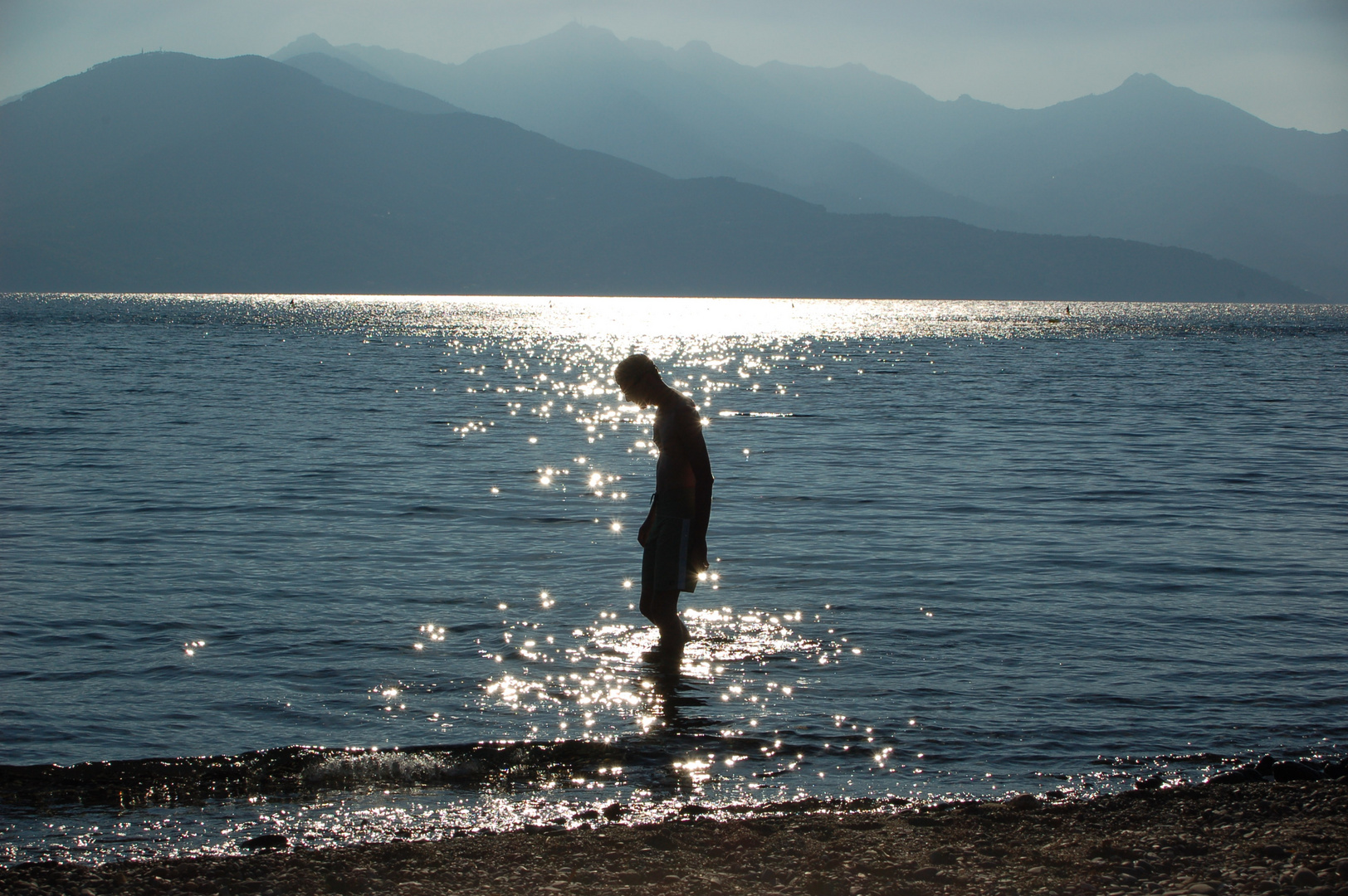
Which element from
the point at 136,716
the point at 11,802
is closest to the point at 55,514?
the point at 136,716

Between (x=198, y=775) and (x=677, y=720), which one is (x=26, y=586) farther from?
(x=677, y=720)

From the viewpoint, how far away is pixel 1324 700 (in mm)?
9156

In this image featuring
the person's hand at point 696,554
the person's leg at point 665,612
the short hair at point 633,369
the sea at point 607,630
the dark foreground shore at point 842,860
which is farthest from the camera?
the person's leg at point 665,612

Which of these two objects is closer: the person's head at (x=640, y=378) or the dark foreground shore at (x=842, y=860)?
the dark foreground shore at (x=842, y=860)

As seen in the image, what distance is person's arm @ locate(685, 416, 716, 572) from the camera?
9180mm

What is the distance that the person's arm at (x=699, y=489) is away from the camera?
9180 millimetres

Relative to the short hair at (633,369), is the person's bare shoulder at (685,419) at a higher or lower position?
lower

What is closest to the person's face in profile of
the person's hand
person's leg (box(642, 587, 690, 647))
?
the person's hand

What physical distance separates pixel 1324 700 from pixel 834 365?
65537mm

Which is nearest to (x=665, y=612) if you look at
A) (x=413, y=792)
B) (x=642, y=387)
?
(x=642, y=387)

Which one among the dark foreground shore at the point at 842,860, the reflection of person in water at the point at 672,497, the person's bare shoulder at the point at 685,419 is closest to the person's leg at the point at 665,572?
the reflection of person in water at the point at 672,497

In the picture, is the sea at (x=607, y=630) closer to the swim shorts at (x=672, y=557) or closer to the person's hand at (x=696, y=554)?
the swim shorts at (x=672, y=557)

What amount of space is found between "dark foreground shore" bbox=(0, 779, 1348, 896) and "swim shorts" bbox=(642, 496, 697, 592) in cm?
292

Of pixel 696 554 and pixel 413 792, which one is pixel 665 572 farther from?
pixel 413 792
